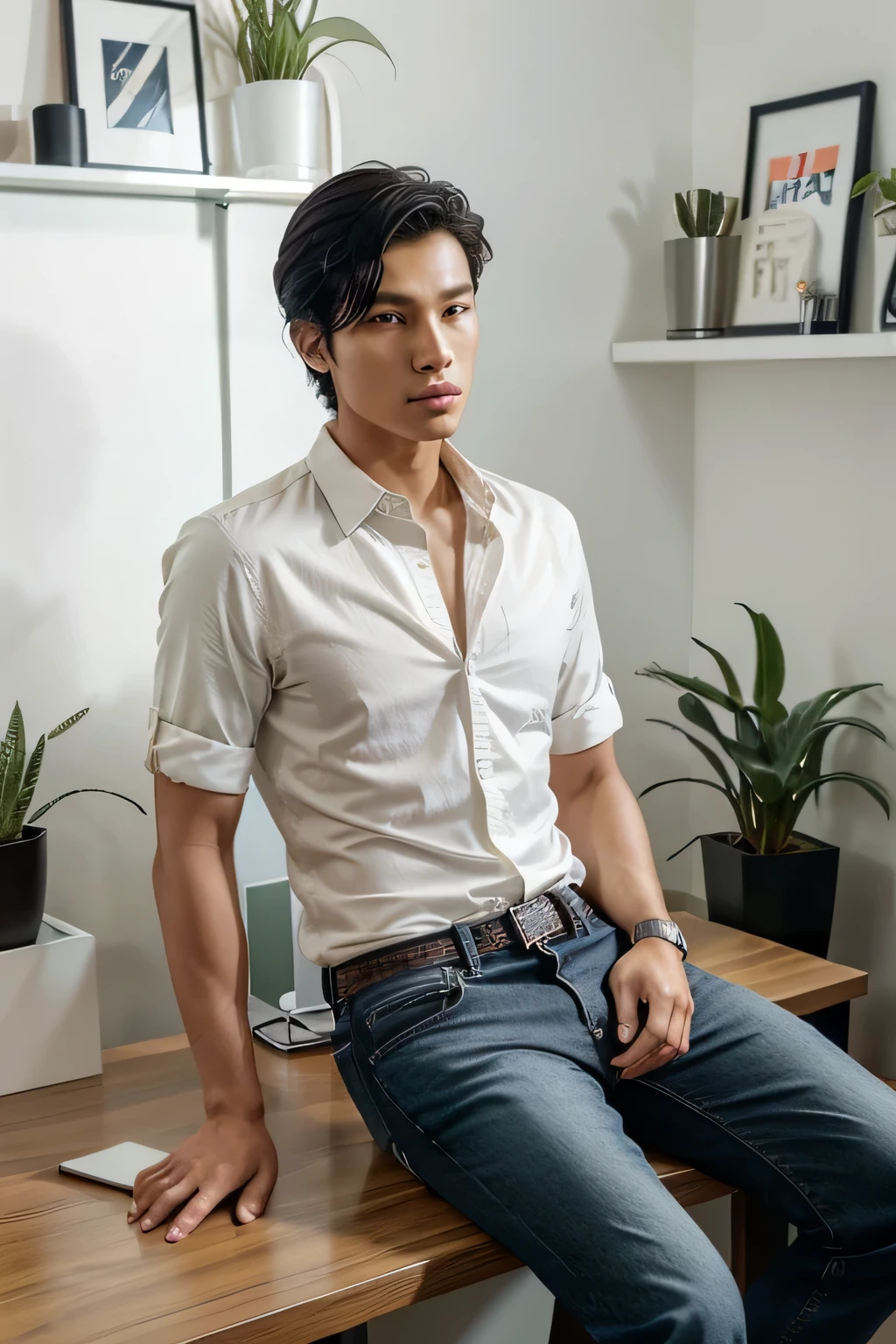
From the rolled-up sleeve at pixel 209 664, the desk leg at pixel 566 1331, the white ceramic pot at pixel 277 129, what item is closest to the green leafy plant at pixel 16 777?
the rolled-up sleeve at pixel 209 664

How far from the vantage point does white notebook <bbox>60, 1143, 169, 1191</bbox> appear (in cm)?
141

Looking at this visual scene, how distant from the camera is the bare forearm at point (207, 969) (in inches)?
53.5

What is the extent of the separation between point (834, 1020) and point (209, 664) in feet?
3.71

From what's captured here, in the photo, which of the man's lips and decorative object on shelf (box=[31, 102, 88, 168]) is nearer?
the man's lips

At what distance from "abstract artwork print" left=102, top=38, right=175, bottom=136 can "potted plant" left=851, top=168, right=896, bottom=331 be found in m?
1.00

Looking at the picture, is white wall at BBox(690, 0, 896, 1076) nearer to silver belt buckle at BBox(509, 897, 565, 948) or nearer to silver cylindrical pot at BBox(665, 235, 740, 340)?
silver cylindrical pot at BBox(665, 235, 740, 340)

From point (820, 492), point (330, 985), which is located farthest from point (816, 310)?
point (330, 985)

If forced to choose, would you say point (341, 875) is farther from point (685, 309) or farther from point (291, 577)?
point (685, 309)

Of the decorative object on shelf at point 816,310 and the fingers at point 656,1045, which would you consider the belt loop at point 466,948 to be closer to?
the fingers at point 656,1045

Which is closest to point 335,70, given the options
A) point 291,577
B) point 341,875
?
point 291,577

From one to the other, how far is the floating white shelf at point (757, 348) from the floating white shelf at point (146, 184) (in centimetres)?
70

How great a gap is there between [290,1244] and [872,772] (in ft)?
4.45

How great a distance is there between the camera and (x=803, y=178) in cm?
218

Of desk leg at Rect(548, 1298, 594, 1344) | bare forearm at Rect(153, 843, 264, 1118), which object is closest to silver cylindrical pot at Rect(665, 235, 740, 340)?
bare forearm at Rect(153, 843, 264, 1118)
